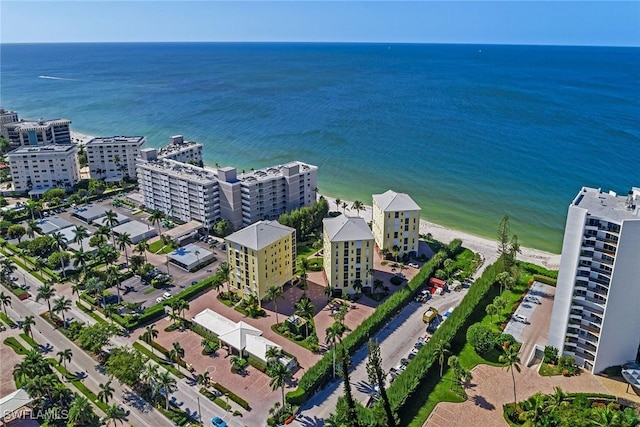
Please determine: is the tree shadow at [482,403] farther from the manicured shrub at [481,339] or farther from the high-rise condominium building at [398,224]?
the high-rise condominium building at [398,224]

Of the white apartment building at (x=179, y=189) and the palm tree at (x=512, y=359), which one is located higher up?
the white apartment building at (x=179, y=189)

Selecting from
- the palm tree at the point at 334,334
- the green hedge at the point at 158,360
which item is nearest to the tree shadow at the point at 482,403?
the palm tree at the point at 334,334

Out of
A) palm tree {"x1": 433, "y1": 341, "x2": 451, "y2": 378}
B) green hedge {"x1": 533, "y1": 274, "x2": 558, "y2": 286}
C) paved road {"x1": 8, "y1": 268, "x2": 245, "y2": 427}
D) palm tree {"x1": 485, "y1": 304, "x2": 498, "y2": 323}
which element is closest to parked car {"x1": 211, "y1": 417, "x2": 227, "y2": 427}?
paved road {"x1": 8, "y1": 268, "x2": 245, "y2": 427}

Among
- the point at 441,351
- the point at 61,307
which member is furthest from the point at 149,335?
the point at 441,351

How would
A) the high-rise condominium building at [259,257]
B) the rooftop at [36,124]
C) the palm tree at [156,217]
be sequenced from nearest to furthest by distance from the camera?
the high-rise condominium building at [259,257]
the palm tree at [156,217]
the rooftop at [36,124]

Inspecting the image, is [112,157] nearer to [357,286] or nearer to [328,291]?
[328,291]

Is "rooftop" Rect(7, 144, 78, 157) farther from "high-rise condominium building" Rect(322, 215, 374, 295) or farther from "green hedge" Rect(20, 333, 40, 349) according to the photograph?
"high-rise condominium building" Rect(322, 215, 374, 295)

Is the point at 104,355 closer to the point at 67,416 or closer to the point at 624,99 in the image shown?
the point at 67,416
